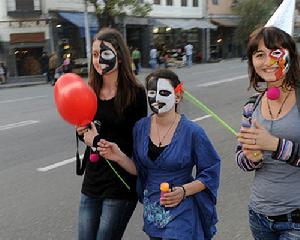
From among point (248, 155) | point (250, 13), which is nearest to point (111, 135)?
point (248, 155)

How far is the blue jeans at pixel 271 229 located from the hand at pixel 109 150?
0.79 m

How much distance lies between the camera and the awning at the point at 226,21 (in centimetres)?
4222

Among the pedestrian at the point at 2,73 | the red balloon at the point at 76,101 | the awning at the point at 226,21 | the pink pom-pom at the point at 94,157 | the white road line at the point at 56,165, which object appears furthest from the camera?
the awning at the point at 226,21

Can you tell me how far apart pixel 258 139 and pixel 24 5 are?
26.1 m

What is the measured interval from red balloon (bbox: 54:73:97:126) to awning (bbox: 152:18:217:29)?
32688 mm

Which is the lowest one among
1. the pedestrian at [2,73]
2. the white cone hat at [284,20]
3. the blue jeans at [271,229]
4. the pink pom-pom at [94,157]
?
the pedestrian at [2,73]

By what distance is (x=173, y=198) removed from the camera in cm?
255

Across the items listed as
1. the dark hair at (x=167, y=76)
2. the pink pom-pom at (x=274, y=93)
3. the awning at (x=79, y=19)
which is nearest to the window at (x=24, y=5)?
the awning at (x=79, y=19)

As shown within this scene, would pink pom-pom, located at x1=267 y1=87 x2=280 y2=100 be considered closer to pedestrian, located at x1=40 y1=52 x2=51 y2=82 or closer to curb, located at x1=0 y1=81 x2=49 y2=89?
curb, located at x1=0 y1=81 x2=49 y2=89

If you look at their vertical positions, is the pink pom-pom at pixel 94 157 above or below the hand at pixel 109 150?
below

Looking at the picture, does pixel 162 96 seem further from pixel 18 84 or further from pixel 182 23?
pixel 182 23

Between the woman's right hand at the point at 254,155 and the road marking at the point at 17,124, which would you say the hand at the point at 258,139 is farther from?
the road marking at the point at 17,124

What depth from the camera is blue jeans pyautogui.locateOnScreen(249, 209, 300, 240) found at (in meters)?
2.32

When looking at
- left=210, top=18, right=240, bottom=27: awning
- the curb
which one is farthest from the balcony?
left=210, top=18, right=240, bottom=27: awning
